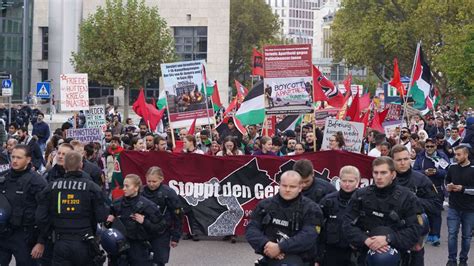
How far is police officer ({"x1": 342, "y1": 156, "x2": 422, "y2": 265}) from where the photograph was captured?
8.84 m

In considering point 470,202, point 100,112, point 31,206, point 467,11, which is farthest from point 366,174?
point 467,11

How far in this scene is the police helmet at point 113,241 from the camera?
1016 cm

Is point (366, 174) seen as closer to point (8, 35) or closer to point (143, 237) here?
point (143, 237)

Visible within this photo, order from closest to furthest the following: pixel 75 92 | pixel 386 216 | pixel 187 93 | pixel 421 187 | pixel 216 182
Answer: pixel 386 216, pixel 421 187, pixel 216 182, pixel 187 93, pixel 75 92

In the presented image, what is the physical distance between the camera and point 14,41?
6800cm

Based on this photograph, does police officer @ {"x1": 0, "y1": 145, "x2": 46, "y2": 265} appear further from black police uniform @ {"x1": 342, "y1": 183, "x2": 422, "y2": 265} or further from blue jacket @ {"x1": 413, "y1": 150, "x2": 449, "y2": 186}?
blue jacket @ {"x1": 413, "y1": 150, "x2": 449, "y2": 186}

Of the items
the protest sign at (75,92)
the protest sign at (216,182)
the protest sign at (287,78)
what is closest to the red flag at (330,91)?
the protest sign at (287,78)

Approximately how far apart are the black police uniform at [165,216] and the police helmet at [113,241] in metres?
0.65

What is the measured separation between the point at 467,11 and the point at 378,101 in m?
24.0

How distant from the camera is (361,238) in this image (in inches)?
350

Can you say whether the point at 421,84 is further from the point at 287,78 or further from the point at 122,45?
the point at 122,45

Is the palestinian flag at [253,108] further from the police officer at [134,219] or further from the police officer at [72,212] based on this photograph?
the police officer at [72,212]

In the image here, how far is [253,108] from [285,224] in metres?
13.4

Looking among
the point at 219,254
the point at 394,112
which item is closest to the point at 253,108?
the point at 394,112
